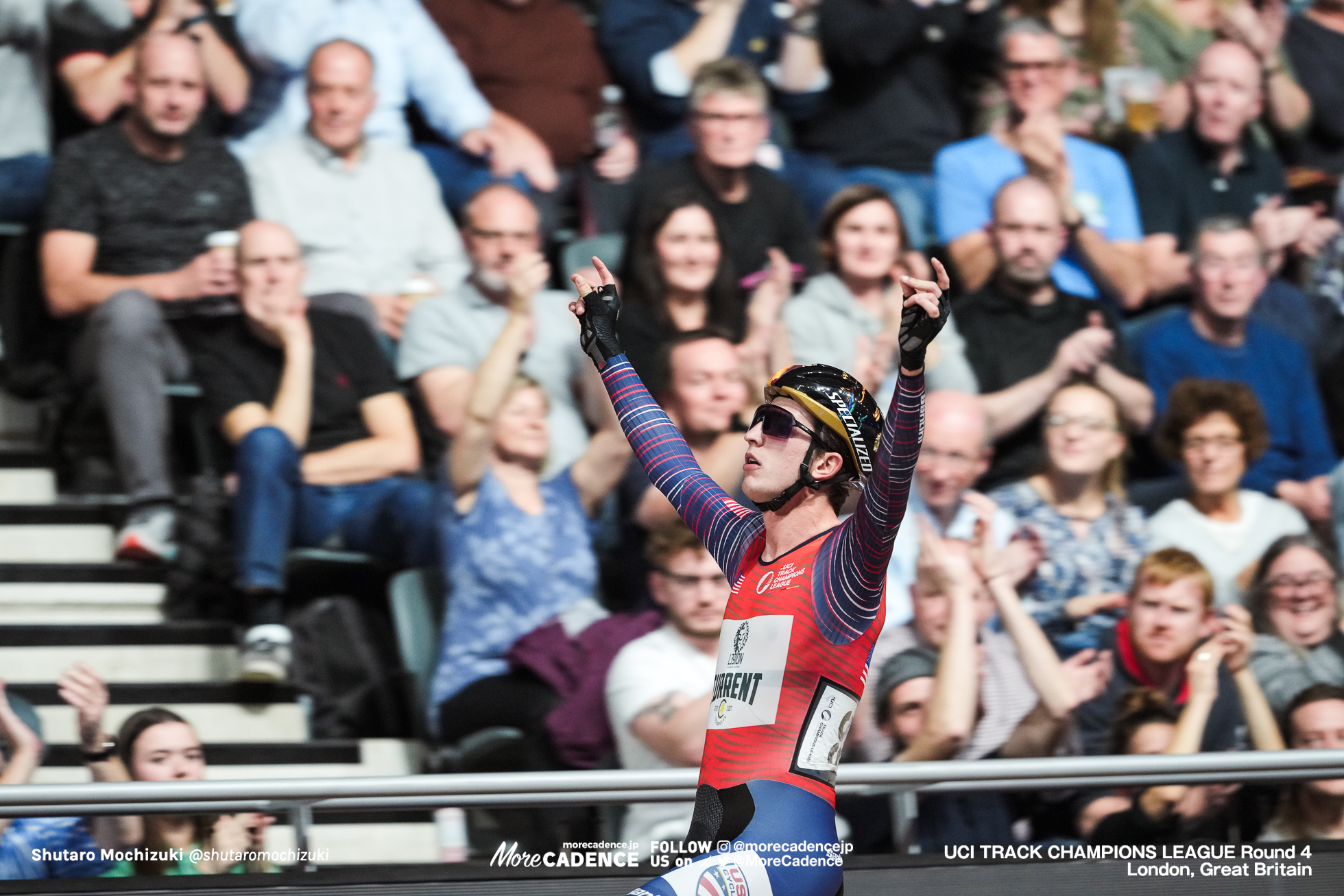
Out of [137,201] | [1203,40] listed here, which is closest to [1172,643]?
[137,201]

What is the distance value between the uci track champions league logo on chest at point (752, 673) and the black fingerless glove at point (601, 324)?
0.83 metres

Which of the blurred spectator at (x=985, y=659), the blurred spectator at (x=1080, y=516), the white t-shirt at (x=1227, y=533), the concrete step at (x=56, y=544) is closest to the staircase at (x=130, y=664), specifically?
the concrete step at (x=56, y=544)

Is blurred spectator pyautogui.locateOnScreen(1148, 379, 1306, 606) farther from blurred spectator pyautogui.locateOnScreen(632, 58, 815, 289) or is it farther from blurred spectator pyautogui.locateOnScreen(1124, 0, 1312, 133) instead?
blurred spectator pyautogui.locateOnScreen(1124, 0, 1312, 133)

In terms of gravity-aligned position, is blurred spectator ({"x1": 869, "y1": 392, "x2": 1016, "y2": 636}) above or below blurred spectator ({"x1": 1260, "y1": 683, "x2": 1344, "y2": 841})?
above

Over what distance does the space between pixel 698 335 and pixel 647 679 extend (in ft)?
5.15

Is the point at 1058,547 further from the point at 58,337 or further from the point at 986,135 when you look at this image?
the point at 58,337

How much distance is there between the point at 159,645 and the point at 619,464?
1820 millimetres

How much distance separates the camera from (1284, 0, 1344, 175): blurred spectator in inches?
370

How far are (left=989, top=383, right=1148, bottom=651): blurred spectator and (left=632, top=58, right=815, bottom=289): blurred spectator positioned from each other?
149 cm

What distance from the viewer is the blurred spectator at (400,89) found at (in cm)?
735

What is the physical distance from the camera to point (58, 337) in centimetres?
679

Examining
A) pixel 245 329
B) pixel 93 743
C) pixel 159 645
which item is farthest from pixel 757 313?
pixel 93 743

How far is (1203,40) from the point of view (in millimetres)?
9109

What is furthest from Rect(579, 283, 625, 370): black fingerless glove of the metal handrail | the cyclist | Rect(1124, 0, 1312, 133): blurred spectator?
Rect(1124, 0, 1312, 133): blurred spectator
